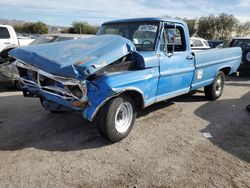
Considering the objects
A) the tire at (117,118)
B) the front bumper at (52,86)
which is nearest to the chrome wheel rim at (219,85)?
the tire at (117,118)

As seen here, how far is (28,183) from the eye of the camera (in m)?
3.31

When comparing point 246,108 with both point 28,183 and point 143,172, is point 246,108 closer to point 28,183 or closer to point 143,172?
point 143,172

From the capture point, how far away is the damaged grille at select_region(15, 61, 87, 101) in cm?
387

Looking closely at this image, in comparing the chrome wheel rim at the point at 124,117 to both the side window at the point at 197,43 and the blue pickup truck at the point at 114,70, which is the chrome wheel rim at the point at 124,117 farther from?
the side window at the point at 197,43

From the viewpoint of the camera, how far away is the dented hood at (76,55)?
3.80 m

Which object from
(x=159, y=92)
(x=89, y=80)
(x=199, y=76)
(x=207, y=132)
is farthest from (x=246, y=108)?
(x=89, y=80)

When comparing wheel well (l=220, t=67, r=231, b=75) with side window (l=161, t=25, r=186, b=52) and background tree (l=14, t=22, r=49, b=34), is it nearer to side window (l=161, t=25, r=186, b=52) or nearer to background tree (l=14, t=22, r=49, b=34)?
side window (l=161, t=25, r=186, b=52)

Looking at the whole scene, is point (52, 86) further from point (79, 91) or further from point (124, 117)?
point (124, 117)

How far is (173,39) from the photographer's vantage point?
5.46 meters

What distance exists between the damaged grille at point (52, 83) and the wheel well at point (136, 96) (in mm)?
887

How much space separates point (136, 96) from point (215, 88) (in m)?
3.29

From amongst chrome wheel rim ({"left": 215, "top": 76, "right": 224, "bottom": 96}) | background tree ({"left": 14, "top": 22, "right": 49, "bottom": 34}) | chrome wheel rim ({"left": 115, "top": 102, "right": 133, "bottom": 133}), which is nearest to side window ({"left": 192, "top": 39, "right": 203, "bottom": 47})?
chrome wheel rim ({"left": 215, "top": 76, "right": 224, "bottom": 96})

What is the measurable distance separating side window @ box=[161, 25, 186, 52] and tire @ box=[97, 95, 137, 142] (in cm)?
140

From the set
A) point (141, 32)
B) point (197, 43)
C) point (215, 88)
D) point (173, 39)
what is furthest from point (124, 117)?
point (197, 43)
